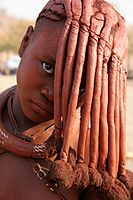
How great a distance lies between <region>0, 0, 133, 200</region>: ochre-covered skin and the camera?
1.14m

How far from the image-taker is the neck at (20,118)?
1.33 metres

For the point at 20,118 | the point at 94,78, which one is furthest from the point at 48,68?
the point at 20,118

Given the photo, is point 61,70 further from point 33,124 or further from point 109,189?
point 109,189

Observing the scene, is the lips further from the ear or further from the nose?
the ear

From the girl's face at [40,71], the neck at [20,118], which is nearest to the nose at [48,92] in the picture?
the girl's face at [40,71]

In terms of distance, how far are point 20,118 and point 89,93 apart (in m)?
0.30

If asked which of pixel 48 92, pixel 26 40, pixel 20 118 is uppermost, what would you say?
pixel 26 40

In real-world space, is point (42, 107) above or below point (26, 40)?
below

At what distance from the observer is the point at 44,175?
1.26 meters

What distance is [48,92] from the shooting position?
3.86 feet

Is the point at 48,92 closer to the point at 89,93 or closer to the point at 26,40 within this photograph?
the point at 89,93

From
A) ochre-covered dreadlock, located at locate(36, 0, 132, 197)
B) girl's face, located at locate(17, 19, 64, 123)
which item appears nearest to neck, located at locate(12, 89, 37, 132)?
girl's face, located at locate(17, 19, 64, 123)

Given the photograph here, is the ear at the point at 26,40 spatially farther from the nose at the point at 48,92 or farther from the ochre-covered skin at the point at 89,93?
the nose at the point at 48,92

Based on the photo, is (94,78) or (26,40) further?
(26,40)
